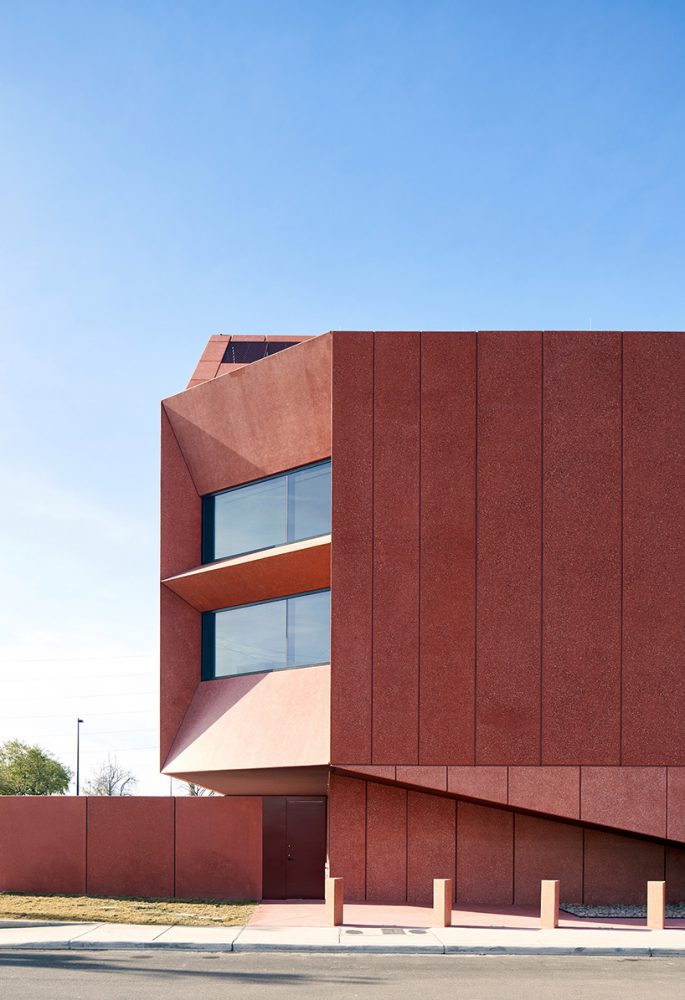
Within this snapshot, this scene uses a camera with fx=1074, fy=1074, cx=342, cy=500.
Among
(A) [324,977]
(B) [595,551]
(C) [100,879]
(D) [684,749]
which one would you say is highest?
(B) [595,551]

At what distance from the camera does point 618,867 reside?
2408cm

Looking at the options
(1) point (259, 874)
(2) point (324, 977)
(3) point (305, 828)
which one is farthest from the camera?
(3) point (305, 828)

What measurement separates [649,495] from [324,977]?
12990 mm

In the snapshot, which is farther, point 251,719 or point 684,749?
point 251,719

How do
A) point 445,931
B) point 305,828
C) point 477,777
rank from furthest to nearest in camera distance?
point 305,828, point 477,777, point 445,931

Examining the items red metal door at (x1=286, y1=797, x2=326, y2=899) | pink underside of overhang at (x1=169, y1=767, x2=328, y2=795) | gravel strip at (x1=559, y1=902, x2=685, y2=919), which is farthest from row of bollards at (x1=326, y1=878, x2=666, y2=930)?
red metal door at (x1=286, y1=797, x2=326, y2=899)

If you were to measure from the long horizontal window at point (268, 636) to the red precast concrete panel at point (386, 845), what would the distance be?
11.1 ft

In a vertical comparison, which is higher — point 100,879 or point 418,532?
point 418,532

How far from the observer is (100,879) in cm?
2533

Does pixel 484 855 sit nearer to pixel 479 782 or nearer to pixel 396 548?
pixel 479 782

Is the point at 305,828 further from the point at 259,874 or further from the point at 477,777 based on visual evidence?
the point at 477,777

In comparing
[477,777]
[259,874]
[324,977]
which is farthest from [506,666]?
[324,977]

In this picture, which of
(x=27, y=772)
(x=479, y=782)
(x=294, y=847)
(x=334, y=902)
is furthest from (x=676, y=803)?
(x=27, y=772)

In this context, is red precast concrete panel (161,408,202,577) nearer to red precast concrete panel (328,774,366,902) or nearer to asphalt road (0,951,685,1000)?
red precast concrete panel (328,774,366,902)
